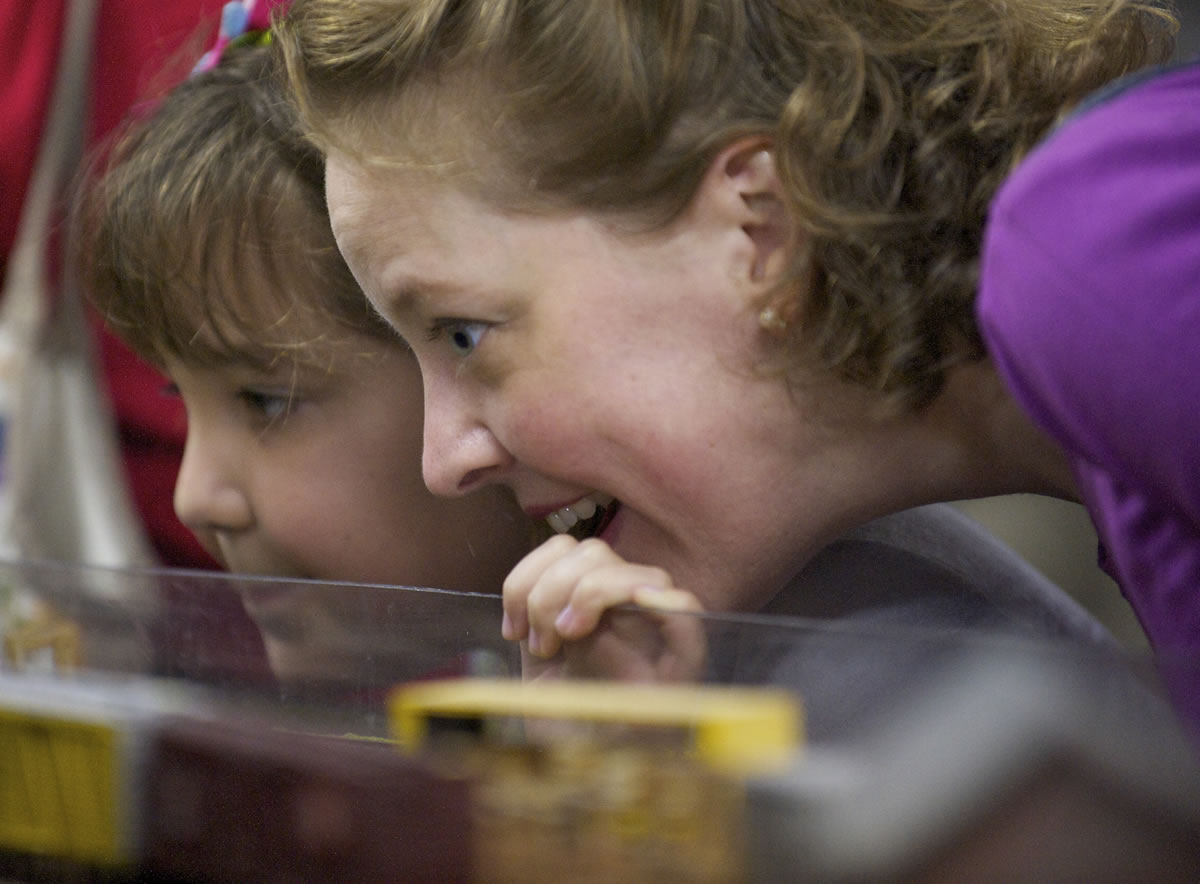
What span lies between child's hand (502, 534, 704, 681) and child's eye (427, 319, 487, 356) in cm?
11

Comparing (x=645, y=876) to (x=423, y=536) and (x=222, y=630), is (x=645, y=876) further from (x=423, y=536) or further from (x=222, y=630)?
(x=423, y=536)

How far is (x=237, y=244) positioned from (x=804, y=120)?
43cm

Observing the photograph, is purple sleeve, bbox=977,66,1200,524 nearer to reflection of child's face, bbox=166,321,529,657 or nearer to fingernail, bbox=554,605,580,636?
fingernail, bbox=554,605,580,636

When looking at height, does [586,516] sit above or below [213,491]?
above

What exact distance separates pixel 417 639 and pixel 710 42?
1.06 feet

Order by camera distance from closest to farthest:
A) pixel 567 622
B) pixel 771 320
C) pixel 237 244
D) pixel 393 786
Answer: pixel 393 786, pixel 567 622, pixel 771 320, pixel 237 244

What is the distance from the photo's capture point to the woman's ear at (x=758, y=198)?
2.25ft

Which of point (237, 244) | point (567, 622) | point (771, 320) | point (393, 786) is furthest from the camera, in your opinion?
point (237, 244)

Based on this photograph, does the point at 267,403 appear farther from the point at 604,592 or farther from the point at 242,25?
the point at 604,592

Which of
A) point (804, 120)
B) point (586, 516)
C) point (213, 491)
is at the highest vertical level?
point (804, 120)

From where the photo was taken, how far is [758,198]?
0.69m

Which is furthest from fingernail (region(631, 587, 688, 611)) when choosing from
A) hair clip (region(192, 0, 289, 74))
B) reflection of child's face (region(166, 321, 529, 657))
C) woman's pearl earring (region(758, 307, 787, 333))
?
hair clip (region(192, 0, 289, 74))

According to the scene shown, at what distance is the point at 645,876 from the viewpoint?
39 cm

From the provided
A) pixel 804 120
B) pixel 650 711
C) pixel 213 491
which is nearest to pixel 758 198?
pixel 804 120
